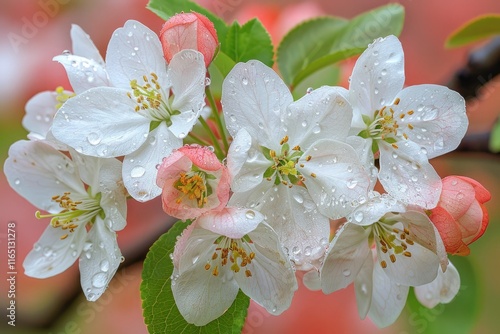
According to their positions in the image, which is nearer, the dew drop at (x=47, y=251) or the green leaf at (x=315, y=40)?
the dew drop at (x=47, y=251)

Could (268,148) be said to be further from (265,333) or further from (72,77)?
(265,333)

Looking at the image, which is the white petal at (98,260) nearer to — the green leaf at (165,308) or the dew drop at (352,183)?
the green leaf at (165,308)

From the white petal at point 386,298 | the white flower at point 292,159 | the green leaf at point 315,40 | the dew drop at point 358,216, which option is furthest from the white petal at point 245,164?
the green leaf at point 315,40

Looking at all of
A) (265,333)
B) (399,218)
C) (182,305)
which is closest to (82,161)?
(182,305)

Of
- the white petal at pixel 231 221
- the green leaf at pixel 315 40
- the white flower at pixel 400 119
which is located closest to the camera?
the white petal at pixel 231 221

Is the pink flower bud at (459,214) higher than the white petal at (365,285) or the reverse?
higher

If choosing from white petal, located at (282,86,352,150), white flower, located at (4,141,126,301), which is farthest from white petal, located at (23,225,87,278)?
white petal, located at (282,86,352,150)
